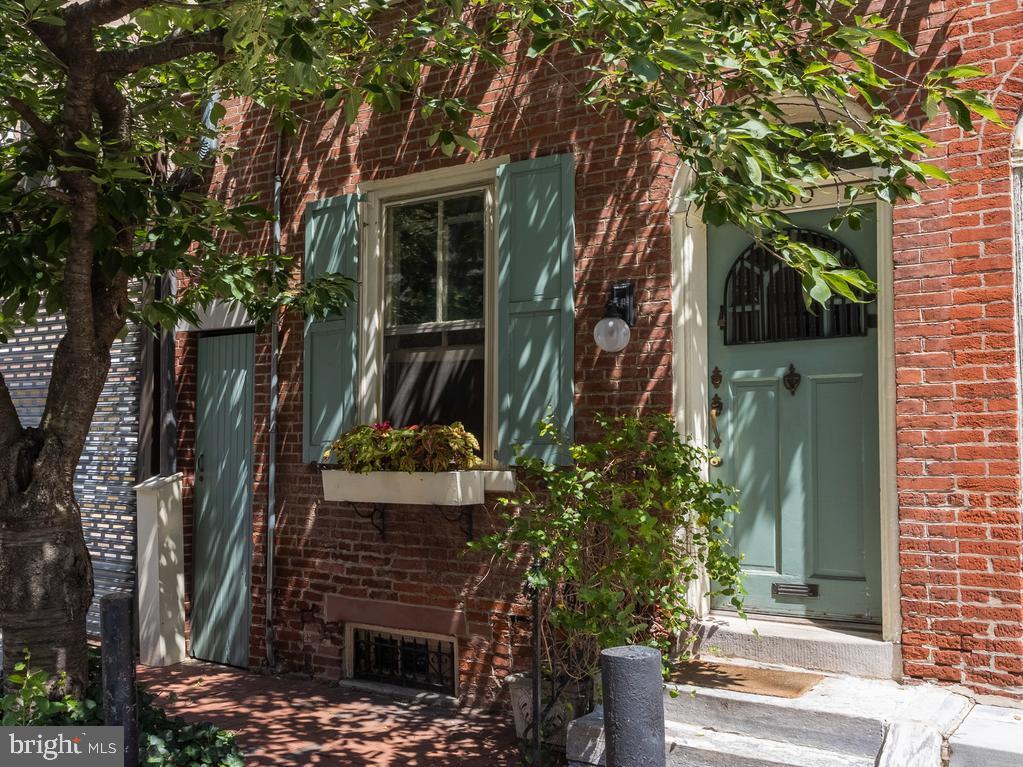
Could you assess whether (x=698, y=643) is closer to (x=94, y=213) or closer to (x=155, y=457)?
(x=94, y=213)

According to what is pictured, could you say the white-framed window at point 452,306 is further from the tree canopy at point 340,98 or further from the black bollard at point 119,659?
the black bollard at point 119,659

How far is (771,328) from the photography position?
555cm

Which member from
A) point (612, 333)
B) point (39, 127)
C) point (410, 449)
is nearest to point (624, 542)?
point (612, 333)

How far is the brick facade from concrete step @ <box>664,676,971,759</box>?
0.27 meters

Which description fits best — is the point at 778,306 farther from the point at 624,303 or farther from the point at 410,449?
the point at 410,449

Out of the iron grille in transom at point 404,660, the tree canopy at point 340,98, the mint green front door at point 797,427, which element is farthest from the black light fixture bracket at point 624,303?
the iron grille in transom at point 404,660

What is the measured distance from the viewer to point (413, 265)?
23.0 feet

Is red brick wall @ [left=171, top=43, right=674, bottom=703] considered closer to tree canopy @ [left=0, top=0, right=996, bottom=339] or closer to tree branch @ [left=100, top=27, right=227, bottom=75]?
tree canopy @ [left=0, top=0, right=996, bottom=339]

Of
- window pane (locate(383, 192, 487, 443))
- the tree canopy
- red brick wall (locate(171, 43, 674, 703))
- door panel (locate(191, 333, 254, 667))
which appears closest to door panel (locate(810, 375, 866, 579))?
red brick wall (locate(171, 43, 674, 703))

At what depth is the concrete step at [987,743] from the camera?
3.98 metres

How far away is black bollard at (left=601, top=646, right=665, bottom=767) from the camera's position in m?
3.11

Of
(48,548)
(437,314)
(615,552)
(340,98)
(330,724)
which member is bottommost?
(330,724)

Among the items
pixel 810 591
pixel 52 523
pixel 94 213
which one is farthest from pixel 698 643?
pixel 94 213

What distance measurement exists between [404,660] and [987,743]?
3.91 metres
